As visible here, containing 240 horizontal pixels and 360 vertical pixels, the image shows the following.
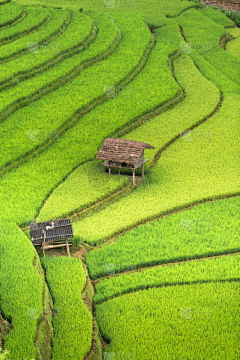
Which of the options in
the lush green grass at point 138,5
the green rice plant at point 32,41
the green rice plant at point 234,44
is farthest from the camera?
the lush green grass at point 138,5

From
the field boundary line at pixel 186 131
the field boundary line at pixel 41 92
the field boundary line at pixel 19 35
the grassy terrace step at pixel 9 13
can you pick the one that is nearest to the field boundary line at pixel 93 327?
the field boundary line at pixel 186 131

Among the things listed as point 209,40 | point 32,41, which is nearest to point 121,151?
point 32,41

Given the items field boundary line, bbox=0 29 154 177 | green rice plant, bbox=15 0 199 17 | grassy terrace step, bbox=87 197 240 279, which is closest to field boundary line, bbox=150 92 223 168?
grassy terrace step, bbox=87 197 240 279

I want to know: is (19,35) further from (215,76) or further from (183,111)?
(215,76)

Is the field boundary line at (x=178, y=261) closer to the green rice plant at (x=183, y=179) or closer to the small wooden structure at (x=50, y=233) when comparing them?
the small wooden structure at (x=50, y=233)

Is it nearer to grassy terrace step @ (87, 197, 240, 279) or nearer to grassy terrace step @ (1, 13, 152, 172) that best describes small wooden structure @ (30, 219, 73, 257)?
grassy terrace step @ (87, 197, 240, 279)
